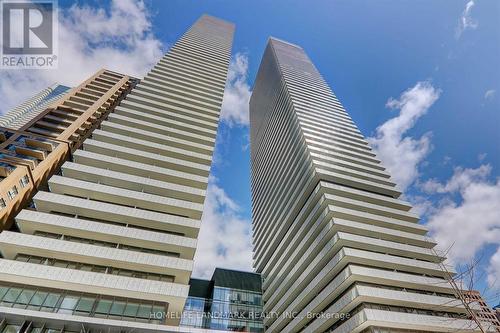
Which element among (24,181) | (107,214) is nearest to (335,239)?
(107,214)

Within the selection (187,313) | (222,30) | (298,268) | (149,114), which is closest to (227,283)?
(298,268)

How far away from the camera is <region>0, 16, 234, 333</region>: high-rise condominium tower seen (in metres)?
20.2

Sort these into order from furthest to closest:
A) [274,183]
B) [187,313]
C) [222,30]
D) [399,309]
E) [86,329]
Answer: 1. [222,30]
2. [274,183]
3. [399,309]
4. [187,313]
5. [86,329]

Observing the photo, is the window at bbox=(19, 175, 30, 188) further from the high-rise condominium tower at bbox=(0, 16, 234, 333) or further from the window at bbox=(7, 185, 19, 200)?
the window at bbox=(7, 185, 19, 200)

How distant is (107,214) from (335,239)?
938 inches

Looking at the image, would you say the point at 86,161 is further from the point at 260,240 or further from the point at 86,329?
the point at 260,240

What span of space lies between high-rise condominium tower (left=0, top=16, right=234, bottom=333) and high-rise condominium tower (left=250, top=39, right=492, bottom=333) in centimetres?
1565

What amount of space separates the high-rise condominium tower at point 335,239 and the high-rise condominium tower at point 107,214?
15.6 metres

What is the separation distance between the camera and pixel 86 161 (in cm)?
3148

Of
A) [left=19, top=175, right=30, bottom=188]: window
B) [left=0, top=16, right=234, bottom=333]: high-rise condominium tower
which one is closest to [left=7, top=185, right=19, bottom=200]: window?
[left=0, top=16, right=234, bottom=333]: high-rise condominium tower

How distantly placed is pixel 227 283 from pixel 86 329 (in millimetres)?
35738

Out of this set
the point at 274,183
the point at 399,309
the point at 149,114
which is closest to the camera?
the point at 399,309

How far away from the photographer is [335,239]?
1258 inches

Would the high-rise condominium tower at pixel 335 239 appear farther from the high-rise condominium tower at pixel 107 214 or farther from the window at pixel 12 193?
the window at pixel 12 193
